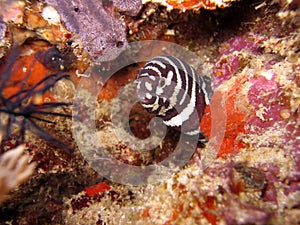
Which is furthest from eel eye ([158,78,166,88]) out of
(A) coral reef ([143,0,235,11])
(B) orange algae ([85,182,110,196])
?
(B) orange algae ([85,182,110,196])

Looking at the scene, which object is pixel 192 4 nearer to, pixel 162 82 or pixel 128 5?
pixel 128 5

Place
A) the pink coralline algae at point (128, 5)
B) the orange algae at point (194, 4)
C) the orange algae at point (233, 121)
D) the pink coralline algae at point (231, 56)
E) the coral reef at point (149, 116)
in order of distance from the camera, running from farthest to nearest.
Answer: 1. the pink coralline algae at point (231, 56)
2. the pink coralline algae at point (128, 5)
3. the orange algae at point (194, 4)
4. the orange algae at point (233, 121)
5. the coral reef at point (149, 116)

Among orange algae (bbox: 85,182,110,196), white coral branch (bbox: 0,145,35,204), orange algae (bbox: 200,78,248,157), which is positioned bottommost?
orange algae (bbox: 85,182,110,196)

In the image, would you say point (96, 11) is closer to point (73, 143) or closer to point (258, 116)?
point (73, 143)

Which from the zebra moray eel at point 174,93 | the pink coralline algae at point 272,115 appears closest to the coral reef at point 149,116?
the pink coralline algae at point 272,115

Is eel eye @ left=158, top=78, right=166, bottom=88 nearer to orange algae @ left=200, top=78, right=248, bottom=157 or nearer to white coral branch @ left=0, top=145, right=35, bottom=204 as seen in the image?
orange algae @ left=200, top=78, right=248, bottom=157

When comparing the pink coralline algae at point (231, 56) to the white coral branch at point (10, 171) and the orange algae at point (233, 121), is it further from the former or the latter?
the white coral branch at point (10, 171)
